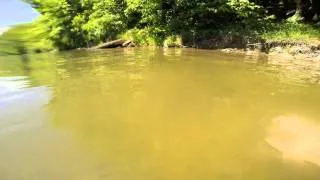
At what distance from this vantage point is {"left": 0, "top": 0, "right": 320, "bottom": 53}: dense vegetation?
17922 millimetres

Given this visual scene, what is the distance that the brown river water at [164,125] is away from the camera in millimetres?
4875

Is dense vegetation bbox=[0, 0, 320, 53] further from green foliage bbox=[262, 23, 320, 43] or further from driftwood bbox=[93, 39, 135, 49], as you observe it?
driftwood bbox=[93, 39, 135, 49]

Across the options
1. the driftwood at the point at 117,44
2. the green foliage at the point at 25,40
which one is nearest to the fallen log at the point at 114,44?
the driftwood at the point at 117,44

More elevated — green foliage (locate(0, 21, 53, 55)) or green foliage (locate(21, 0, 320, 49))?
green foliage (locate(21, 0, 320, 49))

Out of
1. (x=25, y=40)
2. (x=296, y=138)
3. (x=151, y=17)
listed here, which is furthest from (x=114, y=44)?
(x=296, y=138)

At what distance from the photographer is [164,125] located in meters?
6.44

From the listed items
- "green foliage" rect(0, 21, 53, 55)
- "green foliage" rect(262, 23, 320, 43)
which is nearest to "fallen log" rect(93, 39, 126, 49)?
"green foliage" rect(0, 21, 53, 55)

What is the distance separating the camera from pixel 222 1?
18.5m

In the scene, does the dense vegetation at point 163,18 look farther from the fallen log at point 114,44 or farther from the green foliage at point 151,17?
the fallen log at point 114,44

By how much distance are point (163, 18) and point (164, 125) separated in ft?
45.4

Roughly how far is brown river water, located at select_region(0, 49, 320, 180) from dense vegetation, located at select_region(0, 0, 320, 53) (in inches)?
278

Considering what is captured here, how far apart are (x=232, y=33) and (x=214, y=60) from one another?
11.5ft

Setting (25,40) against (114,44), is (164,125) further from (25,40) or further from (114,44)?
(25,40)

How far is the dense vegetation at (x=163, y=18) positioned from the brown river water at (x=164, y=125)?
7054 millimetres
